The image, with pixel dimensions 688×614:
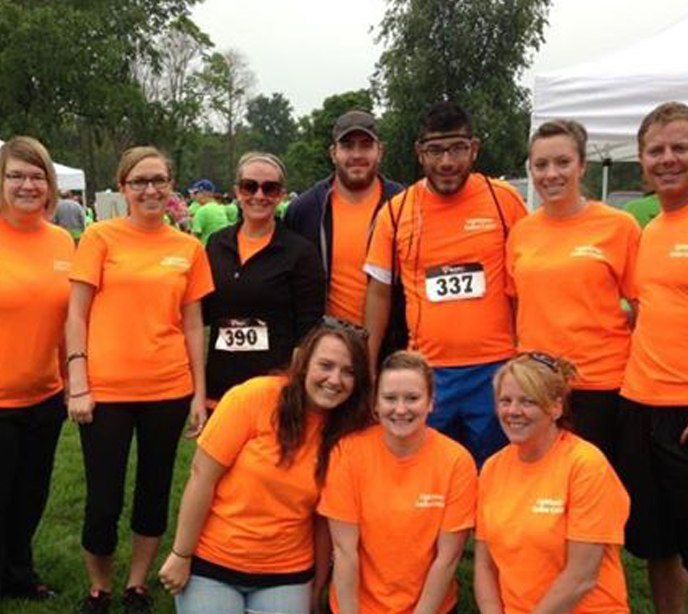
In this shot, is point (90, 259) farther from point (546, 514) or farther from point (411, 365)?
point (546, 514)

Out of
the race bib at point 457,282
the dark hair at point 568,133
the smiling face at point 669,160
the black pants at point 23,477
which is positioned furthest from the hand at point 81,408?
the smiling face at point 669,160

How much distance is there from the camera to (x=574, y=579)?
237 cm

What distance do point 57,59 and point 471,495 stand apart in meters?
27.9

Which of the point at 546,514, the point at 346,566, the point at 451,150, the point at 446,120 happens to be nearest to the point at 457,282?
the point at 451,150

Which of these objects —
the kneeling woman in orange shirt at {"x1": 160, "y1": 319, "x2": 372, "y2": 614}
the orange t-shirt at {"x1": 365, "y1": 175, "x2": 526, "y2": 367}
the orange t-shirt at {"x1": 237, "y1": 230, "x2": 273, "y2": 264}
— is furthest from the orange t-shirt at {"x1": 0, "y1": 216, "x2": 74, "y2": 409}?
the orange t-shirt at {"x1": 365, "y1": 175, "x2": 526, "y2": 367}

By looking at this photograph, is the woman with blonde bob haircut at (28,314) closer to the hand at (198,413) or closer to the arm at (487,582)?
the hand at (198,413)

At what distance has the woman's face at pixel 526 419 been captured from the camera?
2465 millimetres

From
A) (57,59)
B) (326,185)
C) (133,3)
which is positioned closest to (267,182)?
(326,185)

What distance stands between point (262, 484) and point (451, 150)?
4.76ft

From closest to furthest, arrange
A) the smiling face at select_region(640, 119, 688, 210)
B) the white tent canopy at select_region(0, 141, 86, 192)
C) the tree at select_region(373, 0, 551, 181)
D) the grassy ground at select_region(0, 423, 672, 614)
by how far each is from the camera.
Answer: the smiling face at select_region(640, 119, 688, 210) < the grassy ground at select_region(0, 423, 672, 614) < the white tent canopy at select_region(0, 141, 86, 192) < the tree at select_region(373, 0, 551, 181)

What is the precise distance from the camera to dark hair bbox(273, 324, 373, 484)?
273 centimetres

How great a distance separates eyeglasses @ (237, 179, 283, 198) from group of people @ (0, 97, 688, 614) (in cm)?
1

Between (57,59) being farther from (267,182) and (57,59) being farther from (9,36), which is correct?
(267,182)

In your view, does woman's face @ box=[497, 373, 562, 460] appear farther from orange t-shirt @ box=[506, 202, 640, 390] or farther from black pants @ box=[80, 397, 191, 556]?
black pants @ box=[80, 397, 191, 556]
